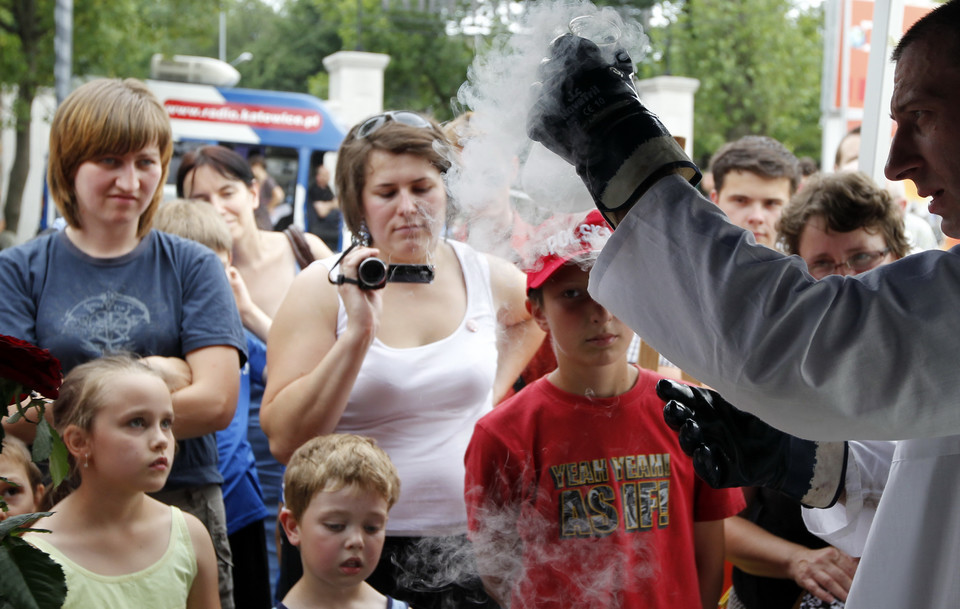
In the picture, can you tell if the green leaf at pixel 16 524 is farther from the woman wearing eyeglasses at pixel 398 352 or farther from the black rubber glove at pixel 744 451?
the woman wearing eyeglasses at pixel 398 352

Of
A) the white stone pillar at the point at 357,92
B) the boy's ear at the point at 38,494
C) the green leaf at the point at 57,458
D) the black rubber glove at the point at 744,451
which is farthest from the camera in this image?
the white stone pillar at the point at 357,92

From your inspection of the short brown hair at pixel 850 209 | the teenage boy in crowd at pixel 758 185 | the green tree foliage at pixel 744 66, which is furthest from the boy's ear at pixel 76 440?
the green tree foliage at pixel 744 66

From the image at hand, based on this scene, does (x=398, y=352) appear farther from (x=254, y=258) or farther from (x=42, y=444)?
(x=254, y=258)

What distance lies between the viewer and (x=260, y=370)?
381 centimetres

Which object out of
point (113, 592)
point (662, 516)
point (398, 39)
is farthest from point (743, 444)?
point (398, 39)

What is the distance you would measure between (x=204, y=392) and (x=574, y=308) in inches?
43.5

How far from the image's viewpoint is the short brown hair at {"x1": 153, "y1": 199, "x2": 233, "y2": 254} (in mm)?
3875

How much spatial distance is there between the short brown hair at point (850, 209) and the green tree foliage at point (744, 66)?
18890 millimetres

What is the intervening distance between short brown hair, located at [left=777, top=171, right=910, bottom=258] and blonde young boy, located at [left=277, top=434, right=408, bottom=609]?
1566 mm

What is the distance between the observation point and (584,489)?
93.6 inches

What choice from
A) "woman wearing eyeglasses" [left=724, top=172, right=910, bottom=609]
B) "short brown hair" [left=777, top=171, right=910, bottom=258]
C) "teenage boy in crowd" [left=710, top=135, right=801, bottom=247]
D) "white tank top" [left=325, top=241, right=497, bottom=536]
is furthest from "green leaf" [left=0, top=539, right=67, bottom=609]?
"teenage boy in crowd" [left=710, top=135, right=801, bottom=247]

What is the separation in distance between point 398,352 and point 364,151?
1.91ft

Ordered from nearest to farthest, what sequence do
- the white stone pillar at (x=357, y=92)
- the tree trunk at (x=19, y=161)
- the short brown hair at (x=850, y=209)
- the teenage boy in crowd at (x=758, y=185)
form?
the short brown hair at (x=850, y=209)
the teenage boy in crowd at (x=758, y=185)
the white stone pillar at (x=357, y=92)
the tree trunk at (x=19, y=161)

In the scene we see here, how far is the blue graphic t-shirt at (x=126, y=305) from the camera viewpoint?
271 cm
